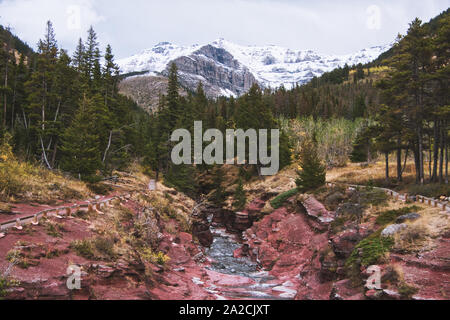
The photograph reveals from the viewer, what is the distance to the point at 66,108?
104 ft

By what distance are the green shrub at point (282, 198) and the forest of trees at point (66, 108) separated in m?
20.4

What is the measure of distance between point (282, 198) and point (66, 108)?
27.1m

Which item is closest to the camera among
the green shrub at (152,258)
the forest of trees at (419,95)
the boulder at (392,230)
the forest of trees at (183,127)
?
the boulder at (392,230)

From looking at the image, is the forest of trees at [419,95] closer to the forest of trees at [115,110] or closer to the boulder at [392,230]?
the forest of trees at [115,110]

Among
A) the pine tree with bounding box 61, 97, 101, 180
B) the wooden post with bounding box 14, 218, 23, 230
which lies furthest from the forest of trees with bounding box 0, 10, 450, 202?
the wooden post with bounding box 14, 218, 23, 230

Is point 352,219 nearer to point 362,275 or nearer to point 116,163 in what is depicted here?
point 362,275

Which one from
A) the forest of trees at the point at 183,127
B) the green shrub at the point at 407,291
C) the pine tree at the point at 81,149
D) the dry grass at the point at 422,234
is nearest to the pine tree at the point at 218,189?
the forest of trees at the point at 183,127

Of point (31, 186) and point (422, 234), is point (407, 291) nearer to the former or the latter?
point (422, 234)

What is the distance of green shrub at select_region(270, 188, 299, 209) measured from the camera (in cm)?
3519

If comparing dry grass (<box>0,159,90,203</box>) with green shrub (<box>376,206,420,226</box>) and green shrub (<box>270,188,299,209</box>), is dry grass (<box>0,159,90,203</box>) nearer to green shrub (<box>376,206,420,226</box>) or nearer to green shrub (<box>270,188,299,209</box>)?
green shrub (<box>376,206,420,226</box>)

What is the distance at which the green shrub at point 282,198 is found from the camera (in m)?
35.2
